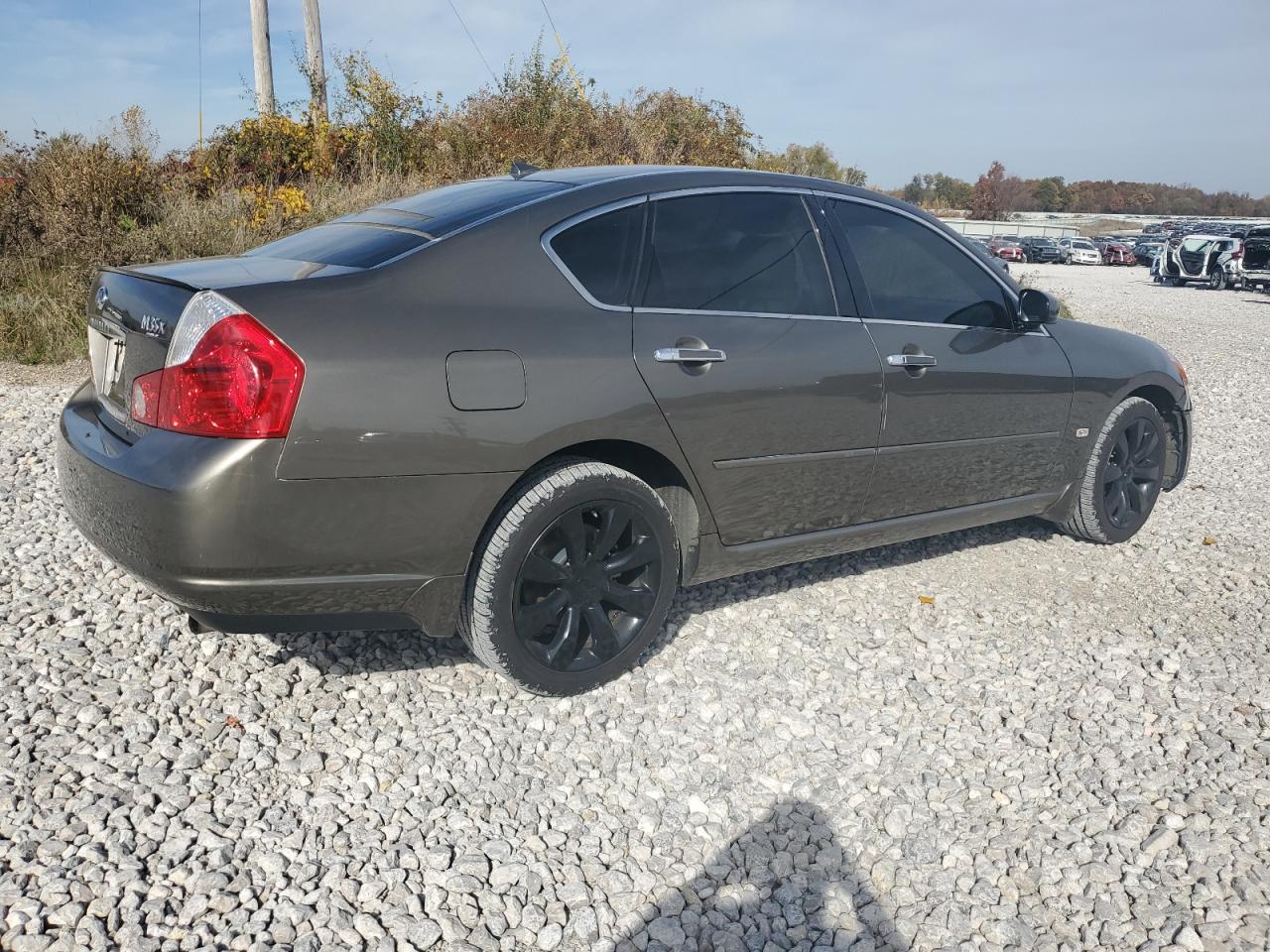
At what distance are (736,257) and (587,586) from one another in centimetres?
130

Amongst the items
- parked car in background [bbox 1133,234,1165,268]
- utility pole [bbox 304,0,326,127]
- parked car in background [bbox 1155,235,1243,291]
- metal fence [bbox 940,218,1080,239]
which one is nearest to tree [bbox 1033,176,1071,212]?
metal fence [bbox 940,218,1080,239]

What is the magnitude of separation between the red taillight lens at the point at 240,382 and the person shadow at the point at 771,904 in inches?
60.8

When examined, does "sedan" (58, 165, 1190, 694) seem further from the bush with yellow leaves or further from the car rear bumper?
the bush with yellow leaves

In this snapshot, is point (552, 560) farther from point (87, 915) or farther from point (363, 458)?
point (87, 915)

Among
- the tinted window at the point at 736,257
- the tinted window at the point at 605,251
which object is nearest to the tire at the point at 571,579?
the tinted window at the point at 605,251

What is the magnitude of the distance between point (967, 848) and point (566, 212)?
87.5 inches

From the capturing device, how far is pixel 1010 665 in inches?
147

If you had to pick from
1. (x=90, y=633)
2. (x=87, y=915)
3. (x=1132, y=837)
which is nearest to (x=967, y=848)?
(x=1132, y=837)

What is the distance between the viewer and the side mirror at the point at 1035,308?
4273mm

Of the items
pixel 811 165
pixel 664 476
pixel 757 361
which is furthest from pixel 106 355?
pixel 811 165

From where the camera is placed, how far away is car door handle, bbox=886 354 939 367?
153 inches

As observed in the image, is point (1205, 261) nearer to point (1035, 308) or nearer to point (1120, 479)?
point (1120, 479)

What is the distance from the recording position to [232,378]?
2623 mm

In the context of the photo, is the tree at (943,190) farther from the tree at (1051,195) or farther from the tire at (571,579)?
the tire at (571,579)
